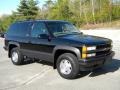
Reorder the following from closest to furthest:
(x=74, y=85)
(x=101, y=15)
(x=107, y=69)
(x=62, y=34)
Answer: (x=74, y=85) → (x=62, y=34) → (x=107, y=69) → (x=101, y=15)

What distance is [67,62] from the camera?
26.7 feet

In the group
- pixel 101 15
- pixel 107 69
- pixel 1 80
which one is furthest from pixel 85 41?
pixel 101 15

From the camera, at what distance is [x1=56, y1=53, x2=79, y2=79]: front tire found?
7844 mm

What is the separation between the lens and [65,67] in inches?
323

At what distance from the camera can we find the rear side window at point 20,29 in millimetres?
10109

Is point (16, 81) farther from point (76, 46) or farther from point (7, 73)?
point (76, 46)

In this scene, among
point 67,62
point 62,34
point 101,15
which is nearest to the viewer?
point 67,62

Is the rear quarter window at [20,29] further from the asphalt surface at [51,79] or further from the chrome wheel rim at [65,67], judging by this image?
the chrome wheel rim at [65,67]

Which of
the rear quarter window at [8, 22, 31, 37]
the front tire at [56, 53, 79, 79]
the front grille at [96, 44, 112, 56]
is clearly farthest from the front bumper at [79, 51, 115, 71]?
the rear quarter window at [8, 22, 31, 37]

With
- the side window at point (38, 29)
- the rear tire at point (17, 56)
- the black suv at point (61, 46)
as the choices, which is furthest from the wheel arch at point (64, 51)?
the rear tire at point (17, 56)

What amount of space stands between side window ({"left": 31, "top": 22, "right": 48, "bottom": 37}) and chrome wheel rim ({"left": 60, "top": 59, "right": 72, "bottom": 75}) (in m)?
1.28

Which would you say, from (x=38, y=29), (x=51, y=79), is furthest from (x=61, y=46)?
(x=38, y=29)

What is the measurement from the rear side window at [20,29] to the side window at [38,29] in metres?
0.45

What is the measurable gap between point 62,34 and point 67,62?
3.61 feet
